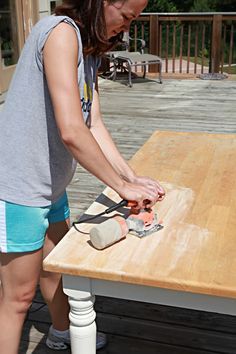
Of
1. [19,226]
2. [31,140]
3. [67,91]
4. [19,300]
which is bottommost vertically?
[19,300]

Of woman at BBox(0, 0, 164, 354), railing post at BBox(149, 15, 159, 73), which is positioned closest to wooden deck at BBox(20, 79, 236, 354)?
woman at BBox(0, 0, 164, 354)

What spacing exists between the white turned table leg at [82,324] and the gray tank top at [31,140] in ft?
1.04

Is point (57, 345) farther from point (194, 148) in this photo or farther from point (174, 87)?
point (174, 87)

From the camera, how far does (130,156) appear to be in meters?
4.38

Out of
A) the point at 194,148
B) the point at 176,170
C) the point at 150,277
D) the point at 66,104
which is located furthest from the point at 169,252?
the point at 194,148

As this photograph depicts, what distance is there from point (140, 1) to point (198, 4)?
77.8ft

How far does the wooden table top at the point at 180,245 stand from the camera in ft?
3.82

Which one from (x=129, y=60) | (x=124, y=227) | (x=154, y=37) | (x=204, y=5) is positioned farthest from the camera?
(x=204, y=5)

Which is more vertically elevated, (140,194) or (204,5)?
(140,194)

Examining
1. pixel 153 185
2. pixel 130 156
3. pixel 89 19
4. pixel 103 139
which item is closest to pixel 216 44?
pixel 130 156

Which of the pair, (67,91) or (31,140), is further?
(31,140)

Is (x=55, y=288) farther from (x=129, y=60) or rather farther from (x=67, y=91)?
(x=129, y=60)

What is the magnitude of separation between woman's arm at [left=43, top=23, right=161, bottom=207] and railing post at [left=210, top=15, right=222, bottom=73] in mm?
7418

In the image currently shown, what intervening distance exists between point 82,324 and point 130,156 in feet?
10.3
